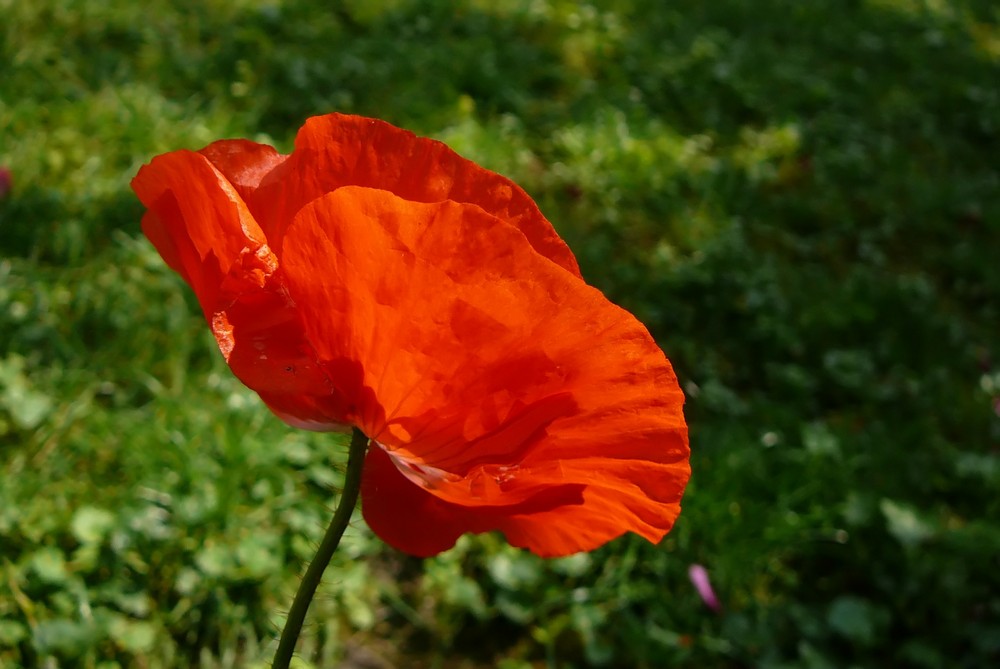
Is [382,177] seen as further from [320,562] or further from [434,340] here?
[320,562]

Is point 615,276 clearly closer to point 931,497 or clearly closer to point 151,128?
point 931,497

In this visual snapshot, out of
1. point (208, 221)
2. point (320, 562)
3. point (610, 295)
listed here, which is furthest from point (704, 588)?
point (208, 221)

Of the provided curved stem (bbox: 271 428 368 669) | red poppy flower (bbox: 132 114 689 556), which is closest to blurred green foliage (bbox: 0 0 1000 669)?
curved stem (bbox: 271 428 368 669)

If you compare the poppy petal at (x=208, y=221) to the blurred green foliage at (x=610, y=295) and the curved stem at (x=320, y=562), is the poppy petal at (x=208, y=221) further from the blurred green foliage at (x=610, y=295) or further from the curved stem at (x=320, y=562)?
the blurred green foliage at (x=610, y=295)

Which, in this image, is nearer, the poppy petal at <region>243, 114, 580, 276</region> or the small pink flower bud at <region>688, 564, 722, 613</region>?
the poppy petal at <region>243, 114, 580, 276</region>

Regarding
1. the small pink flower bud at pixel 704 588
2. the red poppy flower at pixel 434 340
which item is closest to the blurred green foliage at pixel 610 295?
the small pink flower bud at pixel 704 588

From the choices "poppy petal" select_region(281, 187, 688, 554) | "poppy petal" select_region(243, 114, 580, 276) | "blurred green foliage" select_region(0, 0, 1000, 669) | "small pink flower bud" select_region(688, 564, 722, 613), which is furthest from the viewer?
"small pink flower bud" select_region(688, 564, 722, 613)

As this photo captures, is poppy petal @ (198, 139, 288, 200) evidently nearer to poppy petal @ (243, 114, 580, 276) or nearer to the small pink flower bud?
poppy petal @ (243, 114, 580, 276)
